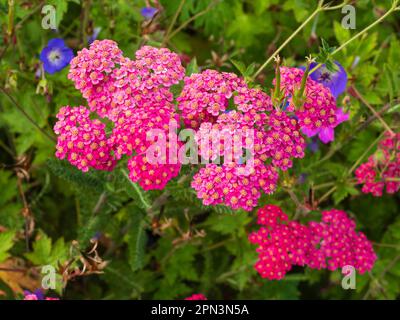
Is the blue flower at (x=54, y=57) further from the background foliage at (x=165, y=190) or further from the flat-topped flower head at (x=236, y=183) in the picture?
the flat-topped flower head at (x=236, y=183)

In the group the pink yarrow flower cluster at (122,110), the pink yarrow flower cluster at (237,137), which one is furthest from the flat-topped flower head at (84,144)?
the pink yarrow flower cluster at (237,137)

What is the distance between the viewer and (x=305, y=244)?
2463 mm

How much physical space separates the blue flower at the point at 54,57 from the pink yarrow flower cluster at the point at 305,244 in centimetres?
117

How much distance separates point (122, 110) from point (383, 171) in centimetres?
125

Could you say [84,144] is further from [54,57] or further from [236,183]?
[54,57]

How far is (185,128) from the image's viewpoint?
210cm

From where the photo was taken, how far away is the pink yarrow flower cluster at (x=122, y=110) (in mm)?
1961

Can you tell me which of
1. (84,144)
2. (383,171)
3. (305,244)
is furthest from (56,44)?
(383,171)

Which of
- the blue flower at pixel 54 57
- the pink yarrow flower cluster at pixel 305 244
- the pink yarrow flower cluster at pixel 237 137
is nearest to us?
the pink yarrow flower cluster at pixel 237 137

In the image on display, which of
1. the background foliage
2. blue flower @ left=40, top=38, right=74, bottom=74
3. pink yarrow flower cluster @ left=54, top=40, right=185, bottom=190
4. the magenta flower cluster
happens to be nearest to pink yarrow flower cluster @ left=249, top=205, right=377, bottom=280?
the background foliage

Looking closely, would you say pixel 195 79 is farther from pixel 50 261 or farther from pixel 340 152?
pixel 340 152

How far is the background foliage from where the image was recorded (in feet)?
8.87

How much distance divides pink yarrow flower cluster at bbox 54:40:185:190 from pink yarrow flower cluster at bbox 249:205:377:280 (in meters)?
0.65

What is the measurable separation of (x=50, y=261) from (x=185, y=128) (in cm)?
115
